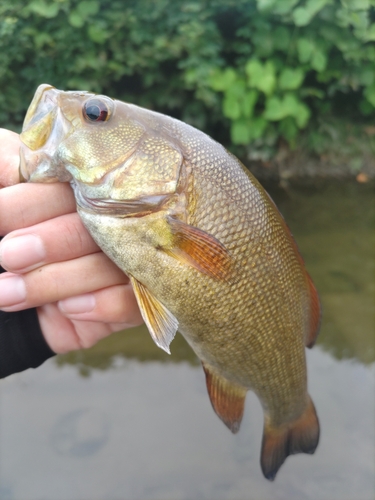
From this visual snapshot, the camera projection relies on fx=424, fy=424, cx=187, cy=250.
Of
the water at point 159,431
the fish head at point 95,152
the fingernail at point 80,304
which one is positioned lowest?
the water at point 159,431

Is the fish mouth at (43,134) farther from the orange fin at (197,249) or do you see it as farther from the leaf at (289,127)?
the leaf at (289,127)

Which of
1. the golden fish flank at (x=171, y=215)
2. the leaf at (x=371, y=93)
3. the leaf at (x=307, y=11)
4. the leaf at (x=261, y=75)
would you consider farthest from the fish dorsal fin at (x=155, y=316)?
the leaf at (x=371, y=93)

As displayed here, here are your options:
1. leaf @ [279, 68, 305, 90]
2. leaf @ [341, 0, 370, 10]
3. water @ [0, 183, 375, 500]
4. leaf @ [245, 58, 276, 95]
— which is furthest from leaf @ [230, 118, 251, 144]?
water @ [0, 183, 375, 500]

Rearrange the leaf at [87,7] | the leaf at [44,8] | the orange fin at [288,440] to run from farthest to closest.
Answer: the leaf at [87,7] < the leaf at [44,8] < the orange fin at [288,440]

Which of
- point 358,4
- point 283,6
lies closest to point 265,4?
point 283,6

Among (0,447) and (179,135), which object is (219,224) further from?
(0,447)

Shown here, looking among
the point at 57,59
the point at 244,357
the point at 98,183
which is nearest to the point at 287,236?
the point at 244,357

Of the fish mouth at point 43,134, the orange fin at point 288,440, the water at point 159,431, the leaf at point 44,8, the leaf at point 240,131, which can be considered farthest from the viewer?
the leaf at point 240,131
